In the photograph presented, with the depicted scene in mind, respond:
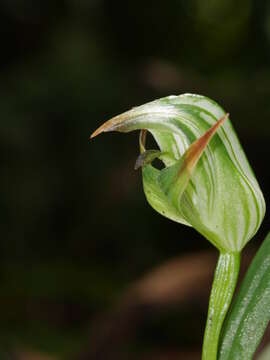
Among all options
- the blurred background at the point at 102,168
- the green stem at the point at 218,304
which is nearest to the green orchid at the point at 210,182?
the green stem at the point at 218,304

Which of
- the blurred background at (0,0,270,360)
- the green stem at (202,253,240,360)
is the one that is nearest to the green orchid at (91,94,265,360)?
the green stem at (202,253,240,360)

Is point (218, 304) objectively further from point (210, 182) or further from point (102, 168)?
point (102, 168)

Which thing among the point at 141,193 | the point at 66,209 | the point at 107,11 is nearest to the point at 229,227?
the point at 141,193

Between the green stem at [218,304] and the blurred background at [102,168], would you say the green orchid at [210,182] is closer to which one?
the green stem at [218,304]

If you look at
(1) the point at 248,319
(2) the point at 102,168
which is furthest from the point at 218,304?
(2) the point at 102,168

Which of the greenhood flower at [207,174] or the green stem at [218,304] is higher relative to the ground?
the greenhood flower at [207,174]

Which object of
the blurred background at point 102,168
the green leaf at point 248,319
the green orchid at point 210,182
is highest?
the green orchid at point 210,182

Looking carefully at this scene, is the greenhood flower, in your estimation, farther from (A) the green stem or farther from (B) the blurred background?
(B) the blurred background

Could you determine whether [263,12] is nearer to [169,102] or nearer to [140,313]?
[140,313]

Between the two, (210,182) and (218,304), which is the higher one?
(210,182)
